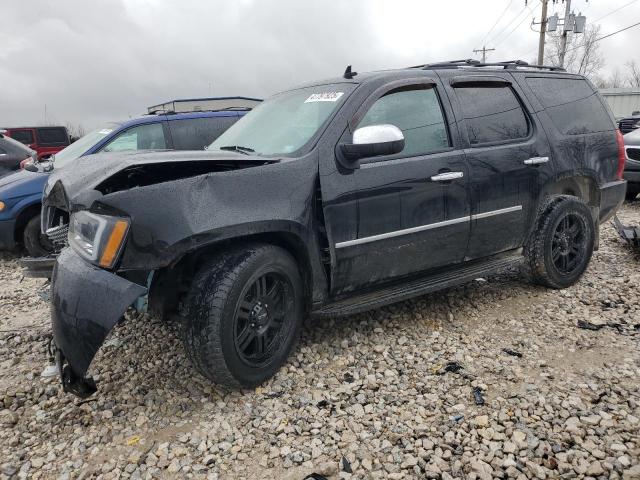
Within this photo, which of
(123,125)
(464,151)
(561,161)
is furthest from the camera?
(123,125)

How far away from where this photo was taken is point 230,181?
2.62m

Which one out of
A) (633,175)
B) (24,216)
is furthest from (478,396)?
(633,175)

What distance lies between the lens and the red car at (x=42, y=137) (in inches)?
648

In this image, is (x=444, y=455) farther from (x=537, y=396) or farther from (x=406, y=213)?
(x=406, y=213)

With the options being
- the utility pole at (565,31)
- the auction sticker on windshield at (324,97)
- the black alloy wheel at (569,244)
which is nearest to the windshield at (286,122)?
the auction sticker on windshield at (324,97)

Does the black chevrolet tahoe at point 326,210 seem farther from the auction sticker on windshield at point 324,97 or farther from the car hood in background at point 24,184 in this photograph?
the car hood in background at point 24,184

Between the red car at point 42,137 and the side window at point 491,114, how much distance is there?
639 inches

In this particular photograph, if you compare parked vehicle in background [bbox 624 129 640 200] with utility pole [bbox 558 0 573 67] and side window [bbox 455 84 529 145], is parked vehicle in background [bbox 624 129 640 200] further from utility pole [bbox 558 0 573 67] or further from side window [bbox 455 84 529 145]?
utility pole [bbox 558 0 573 67]

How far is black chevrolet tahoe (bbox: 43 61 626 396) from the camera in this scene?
241cm

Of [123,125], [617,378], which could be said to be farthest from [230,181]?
[123,125]

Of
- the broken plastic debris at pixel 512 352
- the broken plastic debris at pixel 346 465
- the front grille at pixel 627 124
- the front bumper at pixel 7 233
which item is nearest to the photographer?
the broken plastic debris at pixel 346 465

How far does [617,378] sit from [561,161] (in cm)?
189

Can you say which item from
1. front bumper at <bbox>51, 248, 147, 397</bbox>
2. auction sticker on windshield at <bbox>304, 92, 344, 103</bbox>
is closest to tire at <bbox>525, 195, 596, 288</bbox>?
auction sticker on windshield at <bbox>304, 92, 344, 103</bbox>

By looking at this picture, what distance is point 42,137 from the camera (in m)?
16.9
